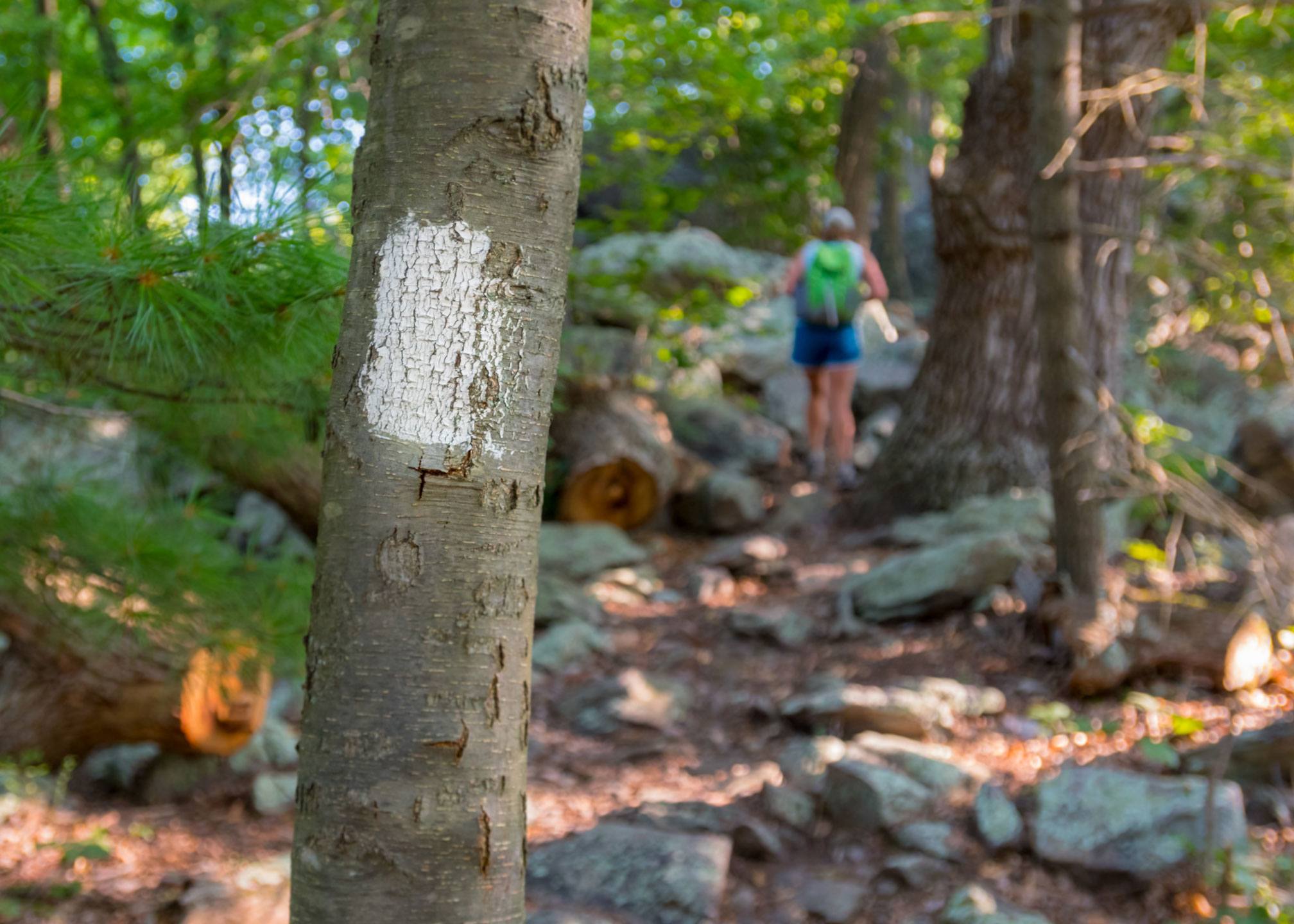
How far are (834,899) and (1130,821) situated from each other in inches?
37.8

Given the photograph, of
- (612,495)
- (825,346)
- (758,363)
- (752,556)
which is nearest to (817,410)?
(825,346)

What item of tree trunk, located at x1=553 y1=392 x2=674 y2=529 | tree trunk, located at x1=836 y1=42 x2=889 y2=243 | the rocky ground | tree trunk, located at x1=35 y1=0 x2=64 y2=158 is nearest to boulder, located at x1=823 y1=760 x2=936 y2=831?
the rocky ground

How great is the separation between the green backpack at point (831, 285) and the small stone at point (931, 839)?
422cm

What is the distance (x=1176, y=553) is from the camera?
5375mm

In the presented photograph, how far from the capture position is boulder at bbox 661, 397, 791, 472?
866 cm

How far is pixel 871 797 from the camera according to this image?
3238 millimetres

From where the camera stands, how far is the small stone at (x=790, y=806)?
10.9 feet

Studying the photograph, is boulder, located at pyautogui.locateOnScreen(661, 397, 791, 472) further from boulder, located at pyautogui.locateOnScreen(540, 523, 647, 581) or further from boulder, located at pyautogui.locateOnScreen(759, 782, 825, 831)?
boulder, located at pyautogui.locateOnScreen(759, 782, 825, 831)

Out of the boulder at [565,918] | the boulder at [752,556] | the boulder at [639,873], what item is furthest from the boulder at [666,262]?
the boulder at [565,918]

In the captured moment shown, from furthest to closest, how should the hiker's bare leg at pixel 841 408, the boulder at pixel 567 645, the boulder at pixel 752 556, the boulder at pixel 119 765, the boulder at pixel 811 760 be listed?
the hiker's bare leg at pixel 841 408 → the boulder at pixel 752 556 → the boulder at pixel 567 645 → the boulder at pixel 119 765 → the boulder at pixel 811 760

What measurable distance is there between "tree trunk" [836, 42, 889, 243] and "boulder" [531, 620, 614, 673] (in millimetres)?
6137

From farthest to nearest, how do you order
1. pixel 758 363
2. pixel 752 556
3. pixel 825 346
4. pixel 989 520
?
pixel 758 363 → pixel 825 346 → pixel 752 556 → pixel 989 520

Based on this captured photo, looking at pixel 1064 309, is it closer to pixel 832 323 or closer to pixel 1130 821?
pixel 1130 821

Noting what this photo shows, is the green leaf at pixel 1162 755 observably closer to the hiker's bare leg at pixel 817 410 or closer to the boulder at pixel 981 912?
the boulder at pixel 981 912
